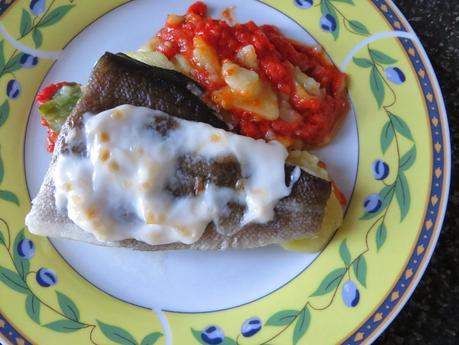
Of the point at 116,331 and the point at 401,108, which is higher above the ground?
the point at 401,108

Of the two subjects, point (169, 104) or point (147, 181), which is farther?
point (169, 104)

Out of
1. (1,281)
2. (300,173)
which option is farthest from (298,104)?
(1,281)

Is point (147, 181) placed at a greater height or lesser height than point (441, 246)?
lesser

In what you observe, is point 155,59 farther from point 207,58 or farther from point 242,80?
point 242,80

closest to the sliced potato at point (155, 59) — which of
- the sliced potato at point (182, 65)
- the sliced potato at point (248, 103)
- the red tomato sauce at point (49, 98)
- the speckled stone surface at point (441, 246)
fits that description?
the sliced potato at point (182, 65)

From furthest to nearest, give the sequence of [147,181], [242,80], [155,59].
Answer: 1. [155,59]
2. [242,80]
3. [147,181]

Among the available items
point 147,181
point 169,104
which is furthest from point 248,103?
point 147,181

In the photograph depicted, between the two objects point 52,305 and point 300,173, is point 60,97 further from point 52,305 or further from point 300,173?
point 300,173
